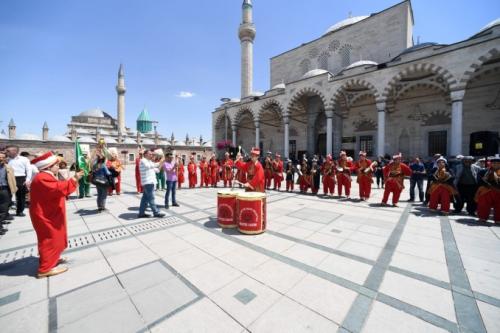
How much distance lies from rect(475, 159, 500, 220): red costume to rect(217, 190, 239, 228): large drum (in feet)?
20.6

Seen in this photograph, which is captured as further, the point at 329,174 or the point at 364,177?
the point at 329,174

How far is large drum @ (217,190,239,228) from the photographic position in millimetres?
4688

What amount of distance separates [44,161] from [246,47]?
27.9 meters

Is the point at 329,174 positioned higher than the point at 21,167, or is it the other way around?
the point at 21,167

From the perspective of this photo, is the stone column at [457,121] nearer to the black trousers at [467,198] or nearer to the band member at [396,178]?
the black trousers at [467,198]

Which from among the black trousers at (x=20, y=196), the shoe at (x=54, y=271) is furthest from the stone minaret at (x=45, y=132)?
the shoe at (x=54, y=271)

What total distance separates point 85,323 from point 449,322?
11.4ft

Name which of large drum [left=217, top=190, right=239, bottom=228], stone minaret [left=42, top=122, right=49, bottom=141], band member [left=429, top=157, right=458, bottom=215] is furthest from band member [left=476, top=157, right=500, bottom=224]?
stone minaret [left=42, top=122, right=49, bottom=141]

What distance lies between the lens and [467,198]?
615cm

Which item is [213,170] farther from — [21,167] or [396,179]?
[396,179]

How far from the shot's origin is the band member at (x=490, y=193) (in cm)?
520

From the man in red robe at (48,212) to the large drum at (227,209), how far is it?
264cm

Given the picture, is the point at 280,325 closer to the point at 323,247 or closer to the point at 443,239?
the point at 323,247

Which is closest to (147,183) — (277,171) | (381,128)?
(277,171)
